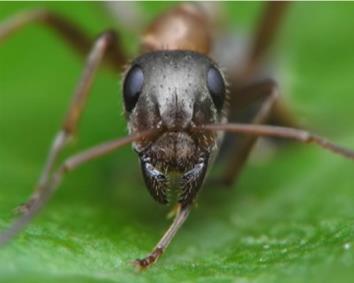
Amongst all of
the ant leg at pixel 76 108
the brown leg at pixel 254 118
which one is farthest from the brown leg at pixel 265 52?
the ant leg at pixel 76 108

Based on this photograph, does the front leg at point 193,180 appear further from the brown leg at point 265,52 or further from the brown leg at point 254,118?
the brown leg at point 265,52

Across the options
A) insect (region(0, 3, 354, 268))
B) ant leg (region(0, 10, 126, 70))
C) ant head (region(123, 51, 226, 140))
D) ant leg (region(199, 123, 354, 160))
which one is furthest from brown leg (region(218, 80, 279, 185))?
ant leg (region(0, 10, 126, 70))

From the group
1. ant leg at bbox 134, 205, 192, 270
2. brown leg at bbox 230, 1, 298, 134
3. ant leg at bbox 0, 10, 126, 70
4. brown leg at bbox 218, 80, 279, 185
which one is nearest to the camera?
ant leg at bbox 134, 205, 192, 270

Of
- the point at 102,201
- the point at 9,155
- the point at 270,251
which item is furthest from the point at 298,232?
the point at 9,155

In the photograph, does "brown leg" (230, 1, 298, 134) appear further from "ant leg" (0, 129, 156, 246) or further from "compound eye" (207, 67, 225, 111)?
"ant leg" (0, 129, 156, 246)

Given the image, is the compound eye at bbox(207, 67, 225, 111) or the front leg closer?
the front leg

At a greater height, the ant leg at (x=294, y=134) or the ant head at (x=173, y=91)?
the ant head at (x=173, y=91)
